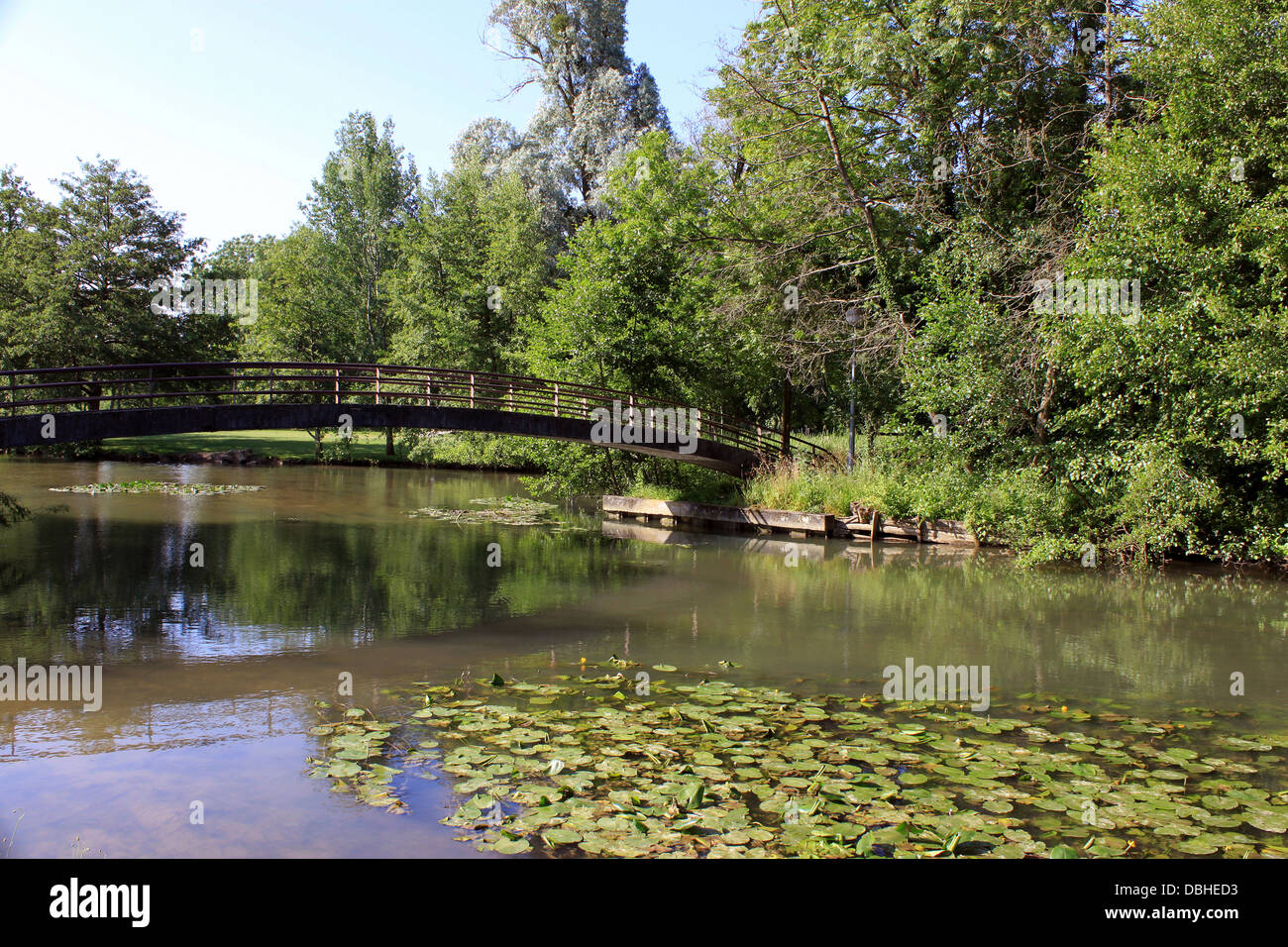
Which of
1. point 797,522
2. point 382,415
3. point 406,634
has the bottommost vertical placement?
point 406,634

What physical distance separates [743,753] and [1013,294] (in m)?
18.6

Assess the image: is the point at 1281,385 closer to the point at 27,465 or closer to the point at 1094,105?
the point at 1094,105

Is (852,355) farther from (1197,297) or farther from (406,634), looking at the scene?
(406,634)

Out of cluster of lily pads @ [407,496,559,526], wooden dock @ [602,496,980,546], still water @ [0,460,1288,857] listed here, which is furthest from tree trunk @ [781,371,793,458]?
cluster of lily pads @ [407,496,559,526]

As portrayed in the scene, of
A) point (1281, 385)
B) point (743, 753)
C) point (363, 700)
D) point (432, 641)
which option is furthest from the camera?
point (1281, 385)

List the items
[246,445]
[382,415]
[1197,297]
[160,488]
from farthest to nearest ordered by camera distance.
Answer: [246,445] → [160,488] → [382,415] → [1197,297]

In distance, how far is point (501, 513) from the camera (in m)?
27.4

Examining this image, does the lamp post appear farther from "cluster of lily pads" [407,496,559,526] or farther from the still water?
"cluster of lily pads" [407,496,559,526]

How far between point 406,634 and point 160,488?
21378 mm

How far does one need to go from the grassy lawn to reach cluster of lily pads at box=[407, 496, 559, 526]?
16647 mm

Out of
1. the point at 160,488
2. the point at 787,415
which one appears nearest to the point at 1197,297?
the point at 787,415

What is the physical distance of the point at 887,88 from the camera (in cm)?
2453

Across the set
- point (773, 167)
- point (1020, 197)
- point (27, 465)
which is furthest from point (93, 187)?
point (1020, 197)

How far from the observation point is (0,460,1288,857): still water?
6.88 meters
